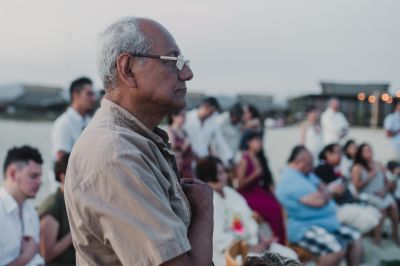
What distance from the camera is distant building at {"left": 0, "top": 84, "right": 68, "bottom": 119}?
31.8 metres

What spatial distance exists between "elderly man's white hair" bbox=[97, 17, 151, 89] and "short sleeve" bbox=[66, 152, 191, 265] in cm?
31

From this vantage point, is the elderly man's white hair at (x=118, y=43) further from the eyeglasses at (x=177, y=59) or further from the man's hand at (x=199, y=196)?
the man's hand at (x=199, y=196)

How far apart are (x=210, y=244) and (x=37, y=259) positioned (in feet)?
7.32

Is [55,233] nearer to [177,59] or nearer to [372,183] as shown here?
[177,59]

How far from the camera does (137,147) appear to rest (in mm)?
1129

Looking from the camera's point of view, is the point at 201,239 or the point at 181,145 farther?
the point at 181,145

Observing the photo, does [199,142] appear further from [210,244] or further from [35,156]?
[210,244]

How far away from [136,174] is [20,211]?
7.41ft

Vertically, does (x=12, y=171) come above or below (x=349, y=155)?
above

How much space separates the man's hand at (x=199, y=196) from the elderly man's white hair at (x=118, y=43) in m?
0.37

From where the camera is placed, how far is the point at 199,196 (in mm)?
1333

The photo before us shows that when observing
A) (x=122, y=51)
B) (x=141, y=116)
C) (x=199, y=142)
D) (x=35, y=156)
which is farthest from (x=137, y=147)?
(x=199, y=142)

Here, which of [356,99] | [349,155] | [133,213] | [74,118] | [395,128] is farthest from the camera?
[356,99]

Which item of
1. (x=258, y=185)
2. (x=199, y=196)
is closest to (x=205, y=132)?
(x=258, y=185)
